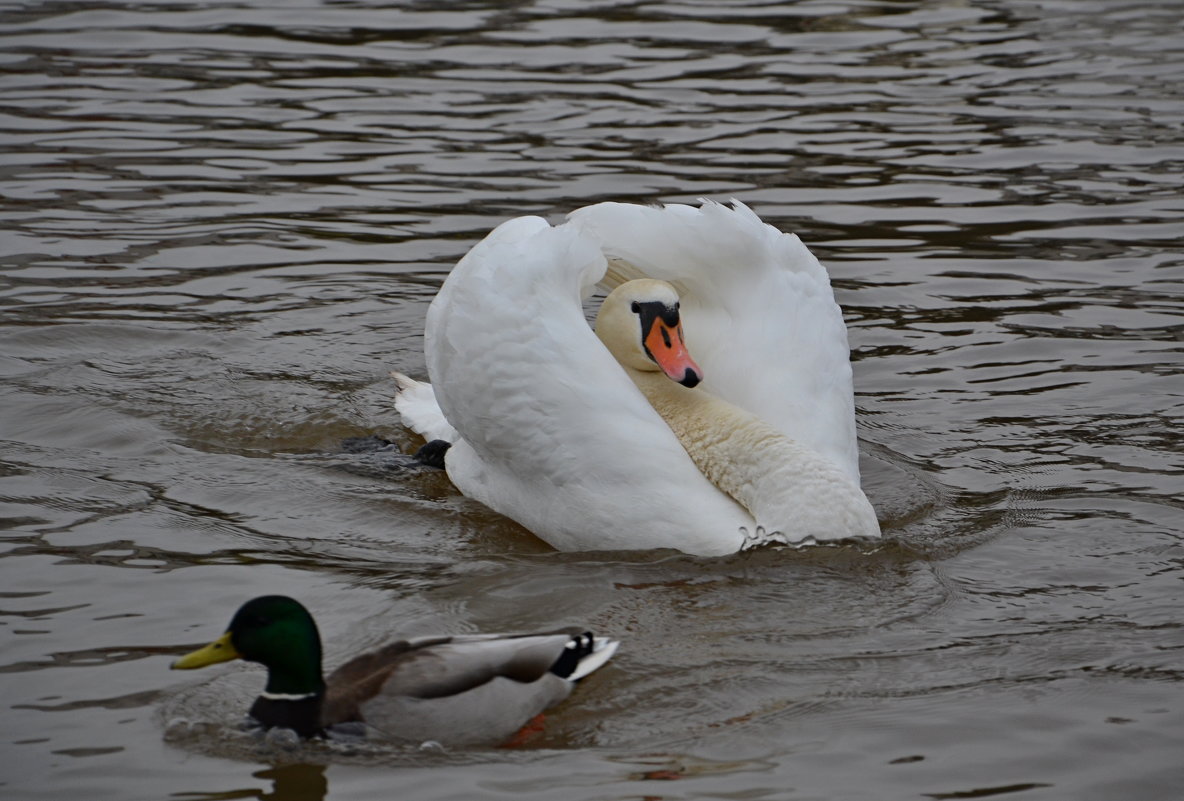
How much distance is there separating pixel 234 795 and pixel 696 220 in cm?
320

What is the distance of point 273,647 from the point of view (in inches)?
195

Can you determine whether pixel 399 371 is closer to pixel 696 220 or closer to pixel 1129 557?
pixel 696 220

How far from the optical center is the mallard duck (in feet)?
16.2

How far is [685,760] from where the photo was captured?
192 inches

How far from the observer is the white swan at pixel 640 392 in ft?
20.7

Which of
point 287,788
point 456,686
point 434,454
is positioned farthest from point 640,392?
point 287,788

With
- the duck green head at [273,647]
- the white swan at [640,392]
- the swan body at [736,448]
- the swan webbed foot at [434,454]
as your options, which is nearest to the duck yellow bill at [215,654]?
the duck green head at [273,647]

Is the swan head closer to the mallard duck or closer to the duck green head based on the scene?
the mallard duck

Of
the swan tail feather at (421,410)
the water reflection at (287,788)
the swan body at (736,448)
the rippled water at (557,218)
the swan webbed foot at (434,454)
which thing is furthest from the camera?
the swan tail feather at (421,410)

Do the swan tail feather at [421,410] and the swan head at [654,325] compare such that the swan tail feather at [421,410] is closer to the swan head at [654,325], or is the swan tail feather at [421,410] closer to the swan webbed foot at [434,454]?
the swan webbed foot at [434,454]

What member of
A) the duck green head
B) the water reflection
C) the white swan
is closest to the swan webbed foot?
the white swan

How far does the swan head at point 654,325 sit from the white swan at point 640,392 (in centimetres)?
16

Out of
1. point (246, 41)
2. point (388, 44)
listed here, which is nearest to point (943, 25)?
point (388, 44)

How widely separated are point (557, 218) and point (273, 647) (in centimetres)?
616
